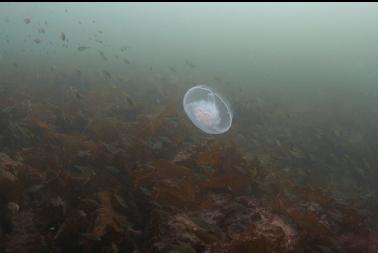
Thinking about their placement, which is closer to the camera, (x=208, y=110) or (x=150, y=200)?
(x=150, y=200)

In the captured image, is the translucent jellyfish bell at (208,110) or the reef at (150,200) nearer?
the reef at (150,200)

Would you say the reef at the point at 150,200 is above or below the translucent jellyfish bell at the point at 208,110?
below

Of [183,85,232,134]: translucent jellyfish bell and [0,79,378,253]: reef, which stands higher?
[183,85,232,134]: translucent jellyfish bell

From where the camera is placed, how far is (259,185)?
5.47 meters

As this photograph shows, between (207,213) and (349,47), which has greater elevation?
(349,47)

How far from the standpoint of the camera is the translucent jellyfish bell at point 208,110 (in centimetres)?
612

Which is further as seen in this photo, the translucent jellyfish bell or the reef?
the translucent jellyfish bell

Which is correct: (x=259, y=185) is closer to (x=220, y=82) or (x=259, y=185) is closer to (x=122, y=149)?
(x=122, y=149)

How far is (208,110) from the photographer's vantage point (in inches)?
244

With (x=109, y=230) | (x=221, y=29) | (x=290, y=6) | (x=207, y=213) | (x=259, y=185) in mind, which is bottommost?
(x=109, y=230)

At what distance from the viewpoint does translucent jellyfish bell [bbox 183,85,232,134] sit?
6.12 metres

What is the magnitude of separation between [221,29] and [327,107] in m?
21.0

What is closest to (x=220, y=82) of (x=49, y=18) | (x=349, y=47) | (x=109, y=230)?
(x=109, y=230)

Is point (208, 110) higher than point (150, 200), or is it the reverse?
point (208, 110)
